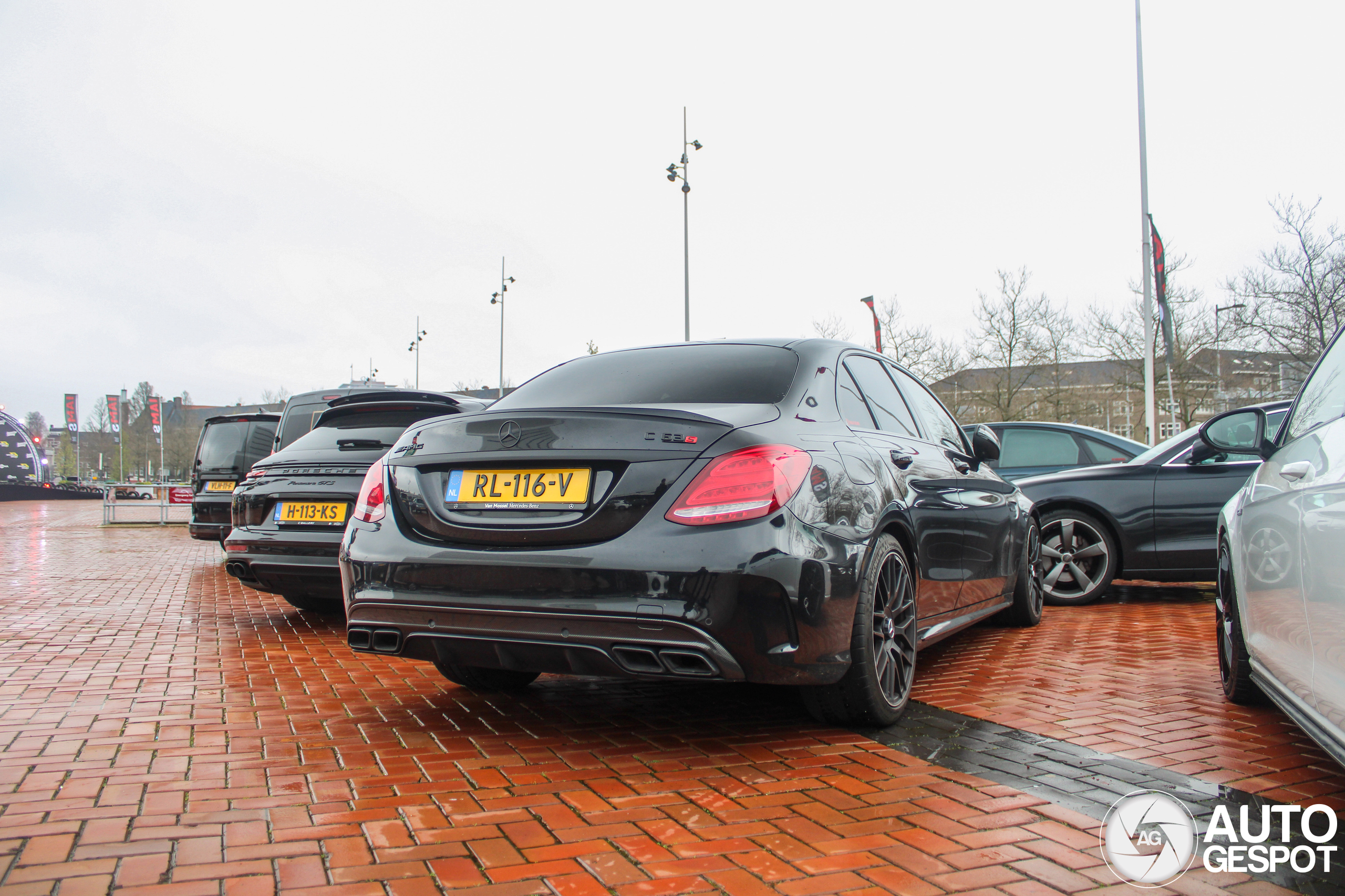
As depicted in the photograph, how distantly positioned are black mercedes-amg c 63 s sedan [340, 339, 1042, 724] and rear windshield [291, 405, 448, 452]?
2380mm

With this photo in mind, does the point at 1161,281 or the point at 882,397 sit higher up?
the point at 1161,281

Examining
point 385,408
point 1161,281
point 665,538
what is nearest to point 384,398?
point 385,408

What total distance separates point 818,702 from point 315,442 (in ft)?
13.3

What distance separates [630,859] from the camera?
2.42 m

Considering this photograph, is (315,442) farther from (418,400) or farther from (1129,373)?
(1129,373)

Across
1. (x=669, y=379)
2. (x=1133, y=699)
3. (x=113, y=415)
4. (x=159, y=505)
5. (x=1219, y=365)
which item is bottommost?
(x=1133, y=699)

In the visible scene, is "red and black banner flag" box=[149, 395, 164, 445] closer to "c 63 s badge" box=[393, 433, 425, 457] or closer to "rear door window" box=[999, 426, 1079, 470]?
"rear door window" box=[999, 426, 1079, 470]

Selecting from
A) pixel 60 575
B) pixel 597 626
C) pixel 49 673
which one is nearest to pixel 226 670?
pixel 49 673

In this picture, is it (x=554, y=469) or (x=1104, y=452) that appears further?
(x=1104, y=452)

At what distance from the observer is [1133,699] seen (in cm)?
416

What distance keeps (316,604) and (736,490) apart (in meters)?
5.09

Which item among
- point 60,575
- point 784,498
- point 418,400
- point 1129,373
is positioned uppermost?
point 1129,373

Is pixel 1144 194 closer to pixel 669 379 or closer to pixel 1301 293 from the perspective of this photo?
pixel 1301 293

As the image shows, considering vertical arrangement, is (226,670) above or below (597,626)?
below
